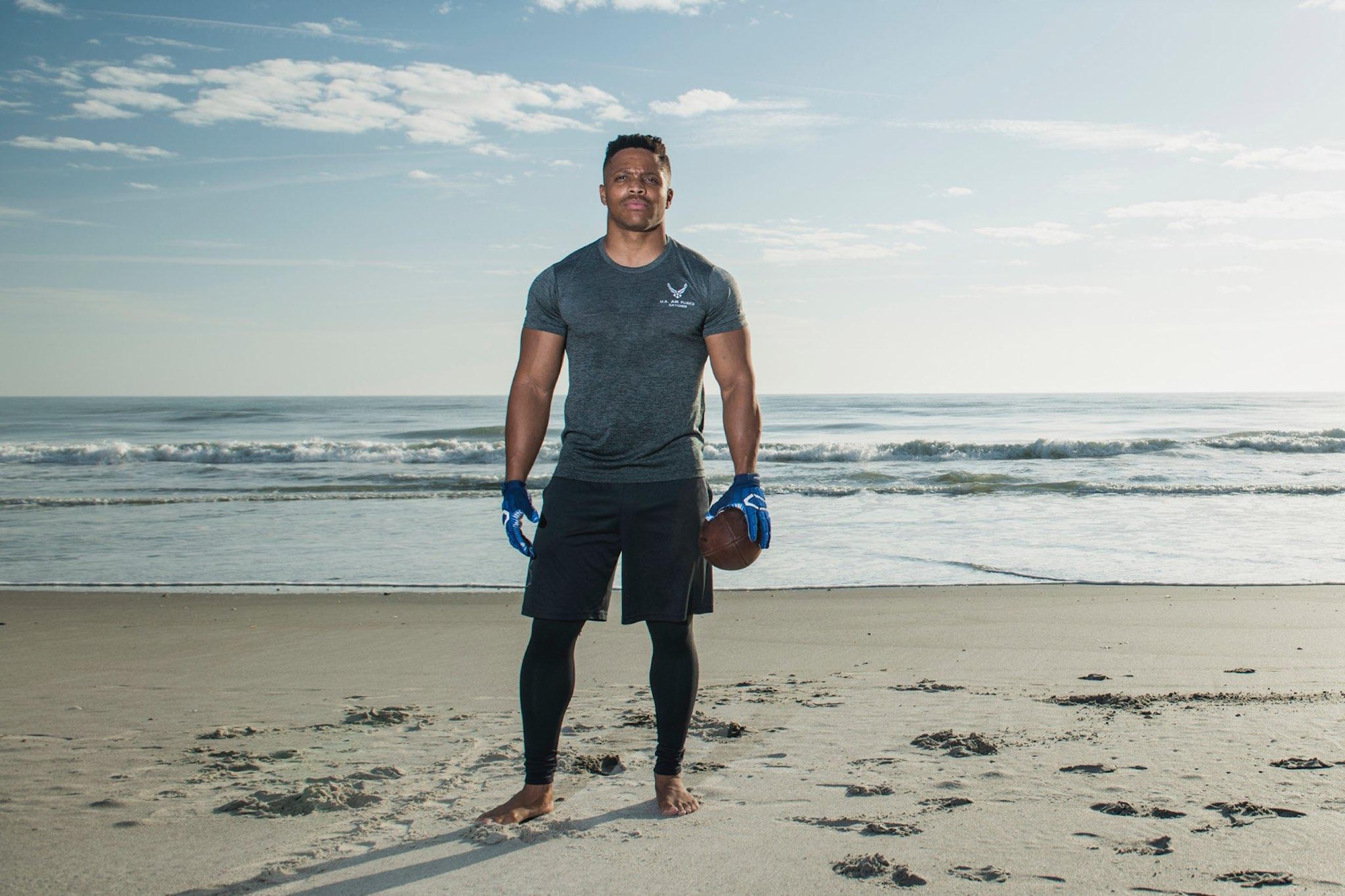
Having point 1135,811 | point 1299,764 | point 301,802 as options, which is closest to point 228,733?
point 301,802

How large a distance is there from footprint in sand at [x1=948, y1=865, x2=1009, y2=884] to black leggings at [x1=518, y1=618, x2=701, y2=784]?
2.70 feet

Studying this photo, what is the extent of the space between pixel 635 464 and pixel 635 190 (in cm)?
76

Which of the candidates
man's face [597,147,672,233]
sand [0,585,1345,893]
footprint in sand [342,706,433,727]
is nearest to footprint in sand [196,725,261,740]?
sand [0,585,1345,893]

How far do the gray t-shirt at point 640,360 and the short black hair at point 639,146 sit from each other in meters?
0.30

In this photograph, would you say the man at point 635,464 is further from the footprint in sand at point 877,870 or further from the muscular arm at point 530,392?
the footprint in sand at point 877,870

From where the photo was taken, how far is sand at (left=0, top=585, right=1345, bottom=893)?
2.43m

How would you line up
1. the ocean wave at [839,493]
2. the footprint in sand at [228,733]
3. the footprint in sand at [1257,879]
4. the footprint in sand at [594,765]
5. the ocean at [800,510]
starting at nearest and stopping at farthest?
1. the footprint in sand at [1257,879]
2. the footprint in sand at [594,765]
3. the footprint in sand at [228,733]
4. the ocean at [800,510]
5. the ocean wave at [839,493]

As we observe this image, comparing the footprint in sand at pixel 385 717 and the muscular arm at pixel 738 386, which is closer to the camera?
the muscular arm at pixel 738 386

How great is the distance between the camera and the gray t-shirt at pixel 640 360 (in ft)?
9.21

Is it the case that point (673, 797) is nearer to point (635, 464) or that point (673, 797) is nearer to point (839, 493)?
point (635, 464)

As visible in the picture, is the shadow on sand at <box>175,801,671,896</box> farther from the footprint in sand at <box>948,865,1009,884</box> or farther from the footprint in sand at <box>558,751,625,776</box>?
the footprint in sand at <box>948,865,1009,884</box>

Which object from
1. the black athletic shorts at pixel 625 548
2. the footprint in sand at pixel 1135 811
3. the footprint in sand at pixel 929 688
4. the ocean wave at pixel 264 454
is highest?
the black athletic shorts at pixel 625 548

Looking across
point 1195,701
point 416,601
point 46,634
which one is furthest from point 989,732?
point 46,634

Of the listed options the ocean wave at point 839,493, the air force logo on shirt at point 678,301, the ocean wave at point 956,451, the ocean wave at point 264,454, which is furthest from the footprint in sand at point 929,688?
the ocean wave at point 264,454
